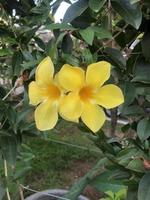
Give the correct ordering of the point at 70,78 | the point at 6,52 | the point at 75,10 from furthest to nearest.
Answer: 1. the point at 6,52
2. the point at 75,10
3. the point at 70,78

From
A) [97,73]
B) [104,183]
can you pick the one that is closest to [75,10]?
[97,73]

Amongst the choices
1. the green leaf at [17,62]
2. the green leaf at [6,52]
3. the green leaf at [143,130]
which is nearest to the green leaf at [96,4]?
the green leaf at [143,130]

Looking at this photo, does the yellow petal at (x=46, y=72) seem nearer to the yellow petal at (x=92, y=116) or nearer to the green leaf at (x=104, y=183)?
A: the yellow petal at (x=92, y=116)

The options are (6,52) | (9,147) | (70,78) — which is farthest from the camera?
(6,52)

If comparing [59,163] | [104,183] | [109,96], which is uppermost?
[109,96]

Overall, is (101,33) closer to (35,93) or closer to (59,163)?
(35,93)

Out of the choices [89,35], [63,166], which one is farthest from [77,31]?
[63,166]

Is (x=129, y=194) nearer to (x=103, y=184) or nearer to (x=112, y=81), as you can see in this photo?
(x=112, y=81)
